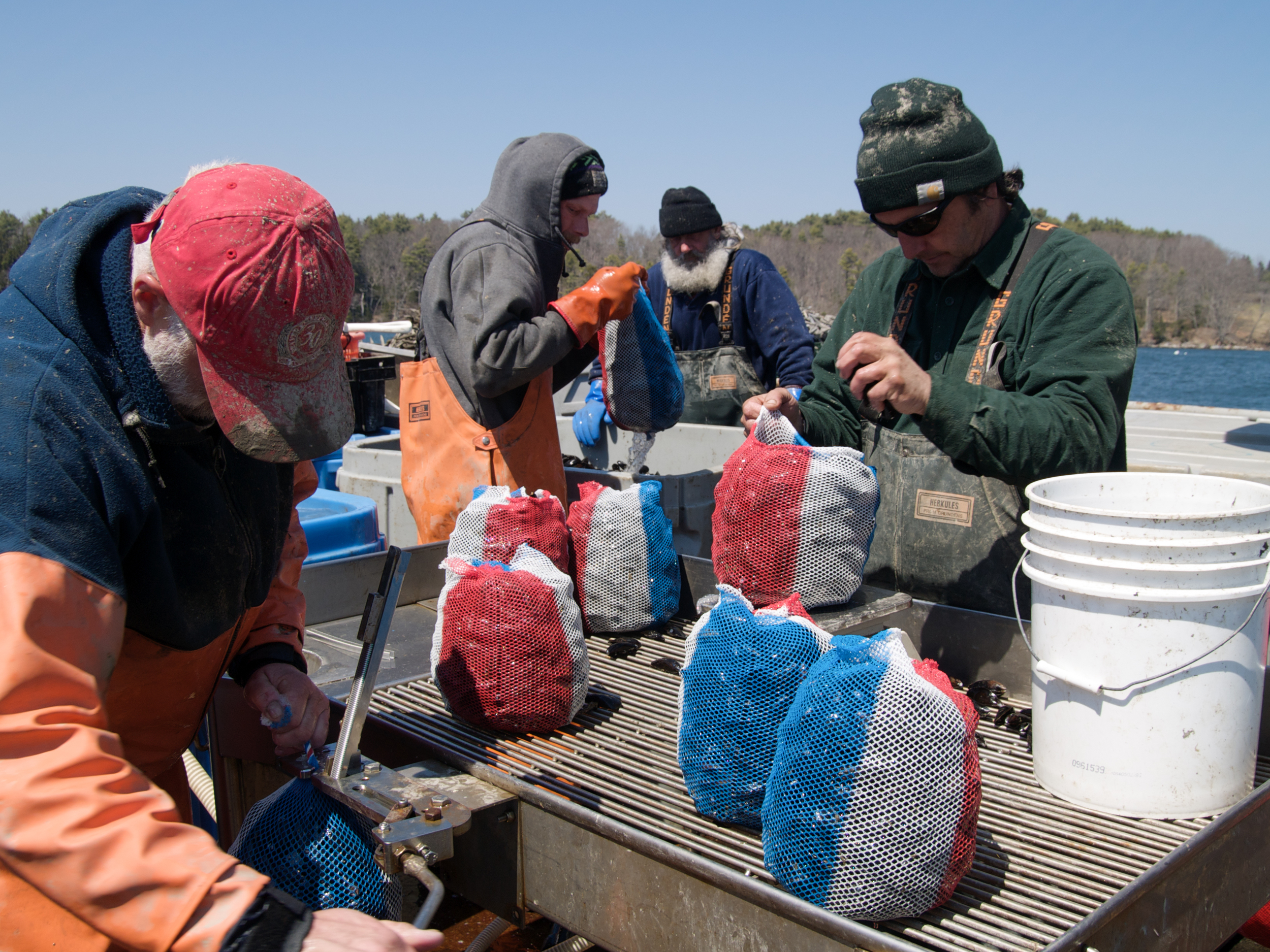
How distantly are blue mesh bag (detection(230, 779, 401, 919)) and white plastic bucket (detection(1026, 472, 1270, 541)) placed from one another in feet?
4.27

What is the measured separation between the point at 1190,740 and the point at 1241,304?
3839 inches

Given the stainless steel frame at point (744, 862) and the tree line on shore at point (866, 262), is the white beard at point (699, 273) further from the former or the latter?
the tree line on shore at point (866, 262)

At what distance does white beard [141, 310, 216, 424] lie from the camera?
125 cm

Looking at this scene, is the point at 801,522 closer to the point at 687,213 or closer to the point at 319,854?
the point at 319,854

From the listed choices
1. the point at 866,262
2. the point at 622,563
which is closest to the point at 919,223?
the point at 622,563

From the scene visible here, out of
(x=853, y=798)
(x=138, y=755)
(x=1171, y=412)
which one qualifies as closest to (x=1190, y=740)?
(x=853, y=798)

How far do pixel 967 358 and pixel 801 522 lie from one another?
71 centimetres

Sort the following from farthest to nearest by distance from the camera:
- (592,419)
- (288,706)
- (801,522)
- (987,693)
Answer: (592,419) < (801,522) < (987,693) < (288,706)

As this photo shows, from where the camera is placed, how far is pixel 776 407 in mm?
2543

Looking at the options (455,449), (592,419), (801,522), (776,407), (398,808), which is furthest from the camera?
(592,419)

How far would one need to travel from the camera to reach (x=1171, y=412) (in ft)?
25.8

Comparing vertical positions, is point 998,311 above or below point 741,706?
above

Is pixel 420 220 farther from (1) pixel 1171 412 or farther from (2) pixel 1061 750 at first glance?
(2) pixel 1061 750

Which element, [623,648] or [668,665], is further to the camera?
[623,648]
